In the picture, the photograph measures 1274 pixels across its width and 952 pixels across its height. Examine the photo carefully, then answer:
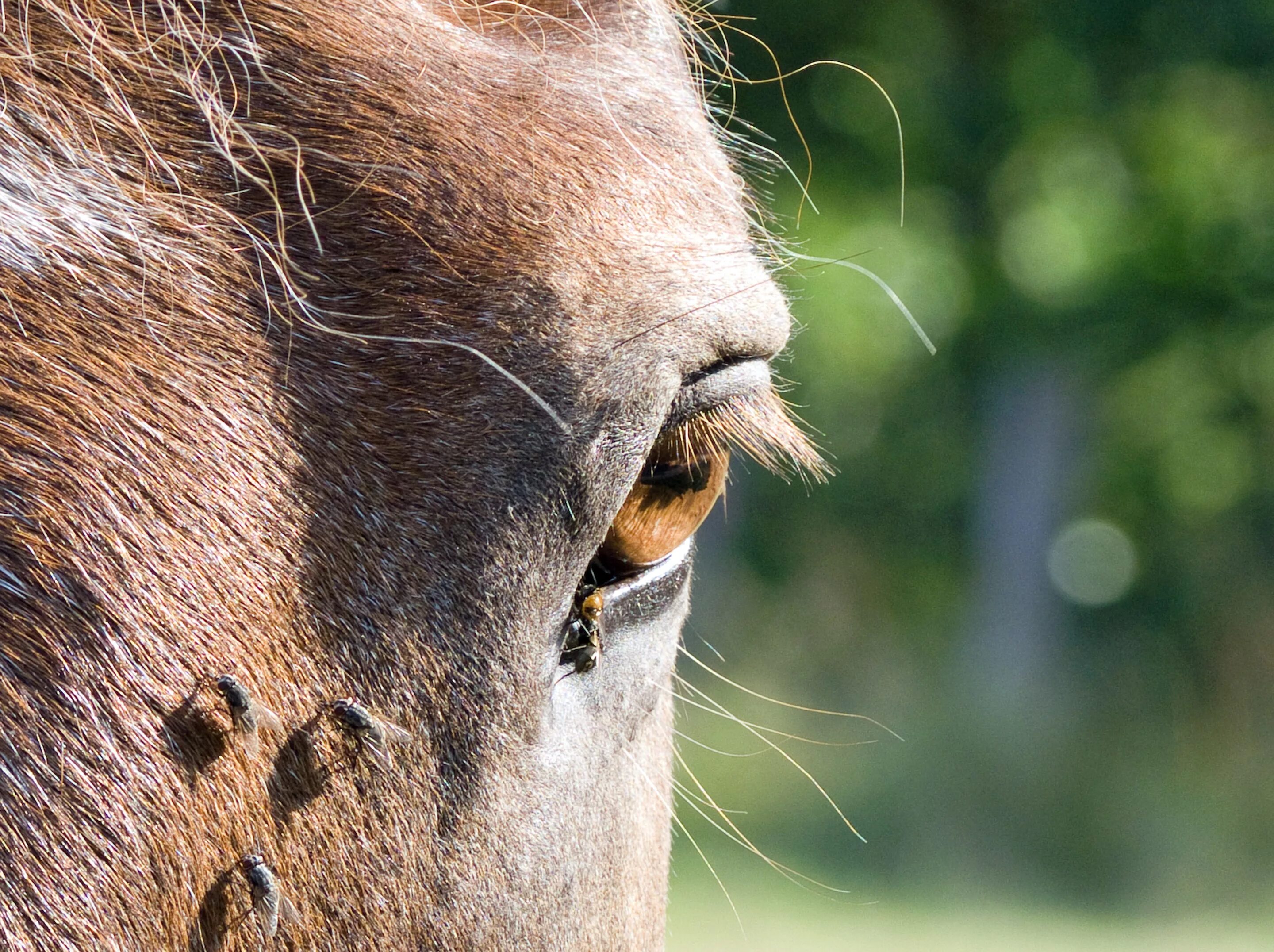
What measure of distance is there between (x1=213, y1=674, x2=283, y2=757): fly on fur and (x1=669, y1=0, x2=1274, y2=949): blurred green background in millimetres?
8230

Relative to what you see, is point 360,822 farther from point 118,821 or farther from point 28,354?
point 28,354

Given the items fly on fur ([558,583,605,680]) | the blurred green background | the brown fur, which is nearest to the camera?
the brown fur

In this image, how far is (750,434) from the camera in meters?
1.96

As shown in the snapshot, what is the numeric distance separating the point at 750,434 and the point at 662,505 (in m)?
0.24

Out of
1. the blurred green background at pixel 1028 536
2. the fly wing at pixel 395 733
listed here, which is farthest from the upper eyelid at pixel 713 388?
the blurred green background at pixel 1028 536

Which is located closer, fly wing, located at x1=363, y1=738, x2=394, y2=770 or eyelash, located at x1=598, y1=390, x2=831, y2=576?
fly wing, located at x1=363, y1=738, x2=394, y2=770

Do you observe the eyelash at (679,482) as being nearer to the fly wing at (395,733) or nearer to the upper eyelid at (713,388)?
the upper eyelid at (713,388)

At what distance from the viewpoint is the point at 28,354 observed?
1.26 metres

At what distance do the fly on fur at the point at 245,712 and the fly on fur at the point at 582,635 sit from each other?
0.43 m

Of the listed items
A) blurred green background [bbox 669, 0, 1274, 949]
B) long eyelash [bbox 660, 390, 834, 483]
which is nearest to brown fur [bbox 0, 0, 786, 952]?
long eyelash [bbox 660, 390, 834, 483]

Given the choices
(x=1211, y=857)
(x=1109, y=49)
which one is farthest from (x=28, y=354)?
(x=1109, y=49)

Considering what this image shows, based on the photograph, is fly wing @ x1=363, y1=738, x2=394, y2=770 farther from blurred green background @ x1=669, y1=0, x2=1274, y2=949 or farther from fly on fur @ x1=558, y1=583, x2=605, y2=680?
blurred green background @ x1=669, y1=0, x2=1274, y2=949

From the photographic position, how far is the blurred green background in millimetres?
10648

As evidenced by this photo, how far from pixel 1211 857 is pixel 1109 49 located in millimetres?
9184
